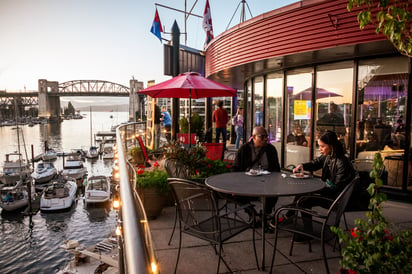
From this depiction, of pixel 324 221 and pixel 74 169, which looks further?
pixel 74 169

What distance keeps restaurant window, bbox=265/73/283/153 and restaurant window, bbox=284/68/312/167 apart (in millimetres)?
317

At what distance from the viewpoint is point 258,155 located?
4.42 m

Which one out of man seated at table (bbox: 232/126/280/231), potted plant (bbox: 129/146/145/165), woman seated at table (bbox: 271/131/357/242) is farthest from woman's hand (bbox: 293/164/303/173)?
potted plant (bbox: 129/146/145/165)

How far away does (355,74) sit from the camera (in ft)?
21.2

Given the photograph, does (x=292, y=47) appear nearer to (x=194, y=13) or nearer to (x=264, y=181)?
(x=264, y=181)

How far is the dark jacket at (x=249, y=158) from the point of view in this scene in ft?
14.5

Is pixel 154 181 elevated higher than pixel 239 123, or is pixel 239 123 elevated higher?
pixel 239 123

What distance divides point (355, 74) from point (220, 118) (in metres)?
4.69

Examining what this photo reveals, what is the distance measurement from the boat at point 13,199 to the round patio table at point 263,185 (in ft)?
112

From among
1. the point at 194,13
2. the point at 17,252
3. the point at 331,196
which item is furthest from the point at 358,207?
the point at 17,252

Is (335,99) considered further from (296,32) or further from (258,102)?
(258,102)

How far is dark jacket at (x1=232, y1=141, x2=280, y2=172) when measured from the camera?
4.42 m

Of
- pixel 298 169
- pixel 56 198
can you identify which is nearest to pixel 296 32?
pixel 298 169

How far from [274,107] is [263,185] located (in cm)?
551
